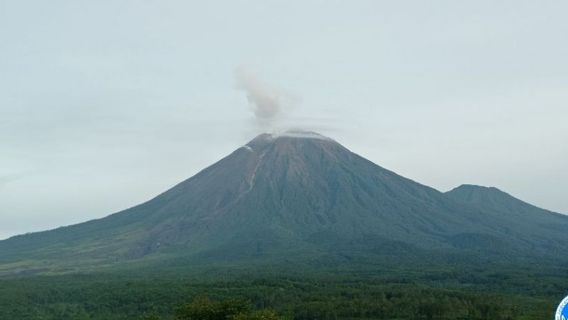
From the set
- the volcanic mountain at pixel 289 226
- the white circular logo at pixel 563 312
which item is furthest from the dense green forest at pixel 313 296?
the white circular logo at pixel 563 312

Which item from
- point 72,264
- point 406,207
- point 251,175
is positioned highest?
point 251,175

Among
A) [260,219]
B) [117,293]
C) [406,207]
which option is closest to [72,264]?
[260,219]

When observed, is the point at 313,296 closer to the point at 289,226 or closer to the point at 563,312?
the point at 563,312

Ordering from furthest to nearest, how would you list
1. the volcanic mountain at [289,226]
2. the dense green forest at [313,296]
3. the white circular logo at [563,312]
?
1. the volcanic mountain at [289,226]
2. the dense green forest at [313,296]
3. the white circular logo at [563,312]

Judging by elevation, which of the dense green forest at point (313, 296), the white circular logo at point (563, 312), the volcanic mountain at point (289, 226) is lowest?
the dense green forest at point (313, 296)

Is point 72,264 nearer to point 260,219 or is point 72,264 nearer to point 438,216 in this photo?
point 260,219

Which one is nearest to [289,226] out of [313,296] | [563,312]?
[313,296]

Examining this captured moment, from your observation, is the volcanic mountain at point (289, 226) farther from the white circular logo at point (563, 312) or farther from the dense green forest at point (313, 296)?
the white circular logo at point (563, 312)
